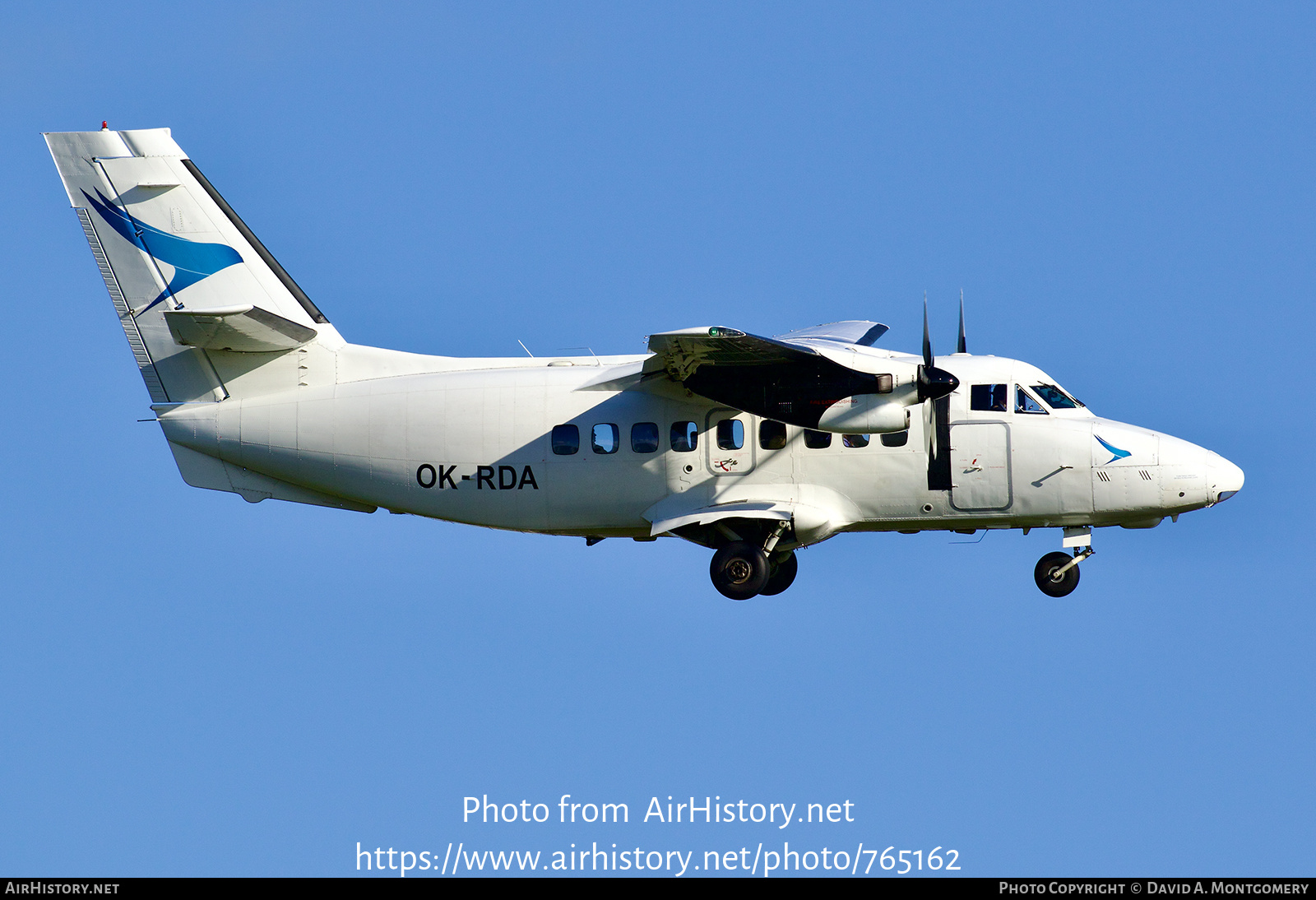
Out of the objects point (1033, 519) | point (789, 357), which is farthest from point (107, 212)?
point (1033, 519)

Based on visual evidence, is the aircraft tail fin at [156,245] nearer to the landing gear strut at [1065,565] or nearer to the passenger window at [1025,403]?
the passenger window at [1025,403]

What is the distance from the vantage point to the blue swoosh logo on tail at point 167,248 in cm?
2056

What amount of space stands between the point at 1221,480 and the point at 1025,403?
254 cm

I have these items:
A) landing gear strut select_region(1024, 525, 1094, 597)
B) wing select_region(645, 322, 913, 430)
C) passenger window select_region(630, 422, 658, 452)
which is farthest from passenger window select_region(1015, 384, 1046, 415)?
passenger window select_region(630, 422, 658, 452)

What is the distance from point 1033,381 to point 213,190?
11101mm

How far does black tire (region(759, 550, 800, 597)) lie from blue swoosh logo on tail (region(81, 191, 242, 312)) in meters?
8.50

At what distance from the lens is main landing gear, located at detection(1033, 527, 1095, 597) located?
19.2m

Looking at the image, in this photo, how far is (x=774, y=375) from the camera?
17.7m

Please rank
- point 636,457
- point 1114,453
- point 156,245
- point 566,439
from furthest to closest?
point 156,245, point 566,439, point 636,457, point 1114,453

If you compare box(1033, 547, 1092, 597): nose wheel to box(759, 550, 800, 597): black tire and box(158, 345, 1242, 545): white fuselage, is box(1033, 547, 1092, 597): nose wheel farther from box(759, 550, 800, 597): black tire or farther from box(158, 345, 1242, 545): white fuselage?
box(759, 550, 800, 597): black tire

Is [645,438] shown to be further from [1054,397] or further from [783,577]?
[1054,397]

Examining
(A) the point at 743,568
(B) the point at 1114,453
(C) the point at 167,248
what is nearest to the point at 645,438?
(A) the point at 743,568

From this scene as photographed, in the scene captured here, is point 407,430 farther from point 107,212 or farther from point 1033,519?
point 1033,519

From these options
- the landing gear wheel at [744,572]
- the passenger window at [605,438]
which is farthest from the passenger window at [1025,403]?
the passenger window at [605,438]
